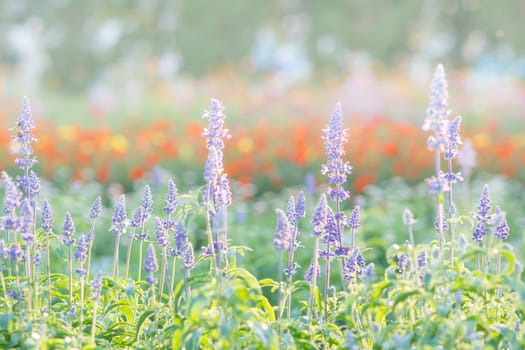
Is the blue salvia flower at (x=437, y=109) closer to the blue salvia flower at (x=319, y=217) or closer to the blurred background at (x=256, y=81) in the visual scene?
the blue salvia flower at (x=319, y=217)

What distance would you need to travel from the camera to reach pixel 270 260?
19.2 feet

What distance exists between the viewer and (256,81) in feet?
79.2

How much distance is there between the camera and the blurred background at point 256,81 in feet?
31.7

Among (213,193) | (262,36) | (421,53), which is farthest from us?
(262,36)

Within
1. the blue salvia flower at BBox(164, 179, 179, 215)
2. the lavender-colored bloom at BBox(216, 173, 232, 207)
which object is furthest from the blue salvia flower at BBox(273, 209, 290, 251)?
the blue salvia flower at BBox(164, 179, 179, 215)

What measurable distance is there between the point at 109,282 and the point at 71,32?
76.4 feet

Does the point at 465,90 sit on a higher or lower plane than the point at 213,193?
higher

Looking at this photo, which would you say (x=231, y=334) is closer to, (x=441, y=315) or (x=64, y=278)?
(x=441, y=315)

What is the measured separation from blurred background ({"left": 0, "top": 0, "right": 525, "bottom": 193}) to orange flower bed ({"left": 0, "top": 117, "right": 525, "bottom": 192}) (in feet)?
0.07

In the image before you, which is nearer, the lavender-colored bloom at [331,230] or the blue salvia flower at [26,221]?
the blue salvia flower at [26,221]

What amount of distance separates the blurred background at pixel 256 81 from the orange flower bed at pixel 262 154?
2 centimetres

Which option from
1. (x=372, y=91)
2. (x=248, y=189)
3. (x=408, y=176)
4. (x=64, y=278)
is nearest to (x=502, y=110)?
(x=372, y=91)

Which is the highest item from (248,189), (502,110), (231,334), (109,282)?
(502,110)

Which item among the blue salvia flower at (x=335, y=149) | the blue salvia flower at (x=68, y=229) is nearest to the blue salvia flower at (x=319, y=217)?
the blue salvia flower at (x=335, y=149)
